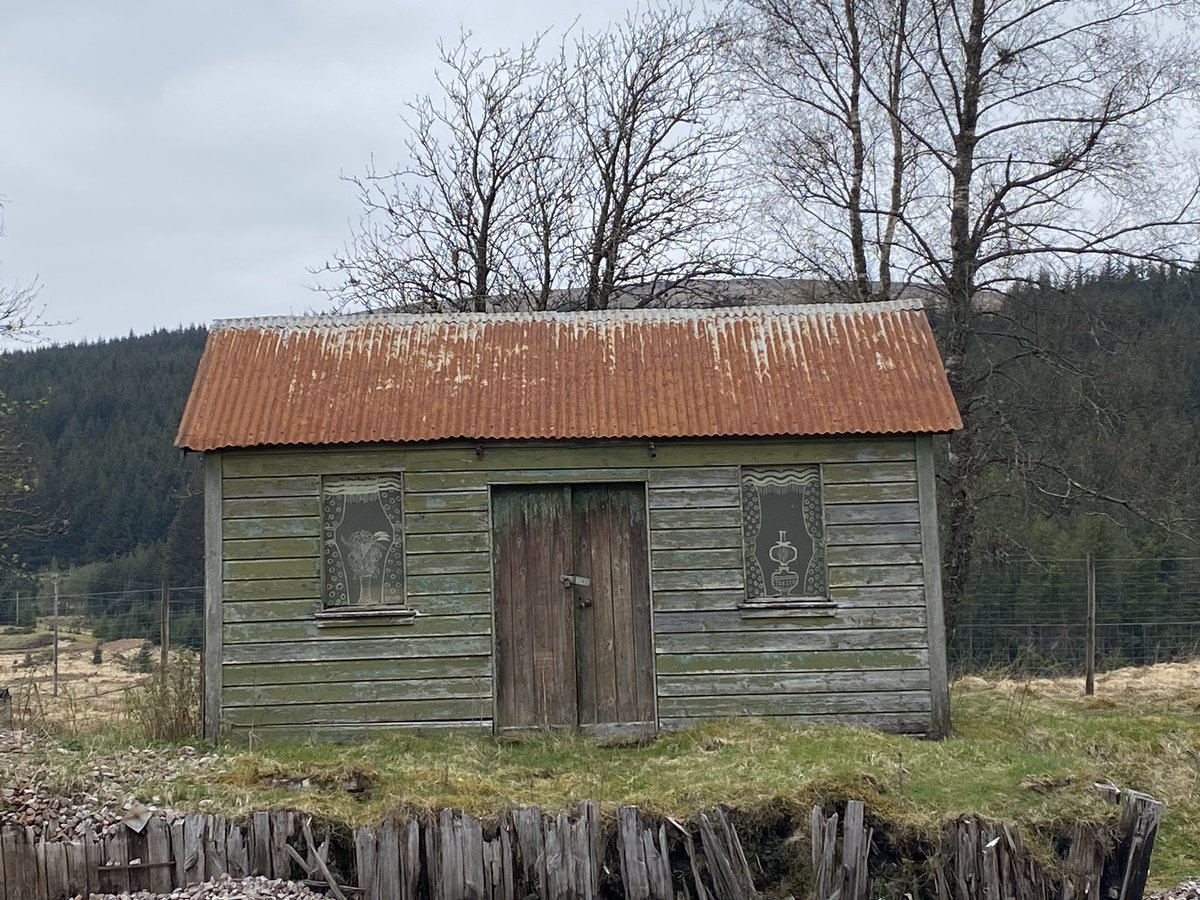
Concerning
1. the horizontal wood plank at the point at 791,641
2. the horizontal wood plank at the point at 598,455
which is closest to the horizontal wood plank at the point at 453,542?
the horizontal wood plank at the point at 598,455

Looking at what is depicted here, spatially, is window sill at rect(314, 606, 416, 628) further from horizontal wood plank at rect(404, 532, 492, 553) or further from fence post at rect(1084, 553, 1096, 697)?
fence post at rect(1084, 553, 1096, 697)

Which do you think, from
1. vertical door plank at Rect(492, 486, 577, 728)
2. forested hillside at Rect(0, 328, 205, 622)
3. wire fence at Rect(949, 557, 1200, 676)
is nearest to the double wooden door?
vertical door plank at Rect(492, 486, 577, 728)

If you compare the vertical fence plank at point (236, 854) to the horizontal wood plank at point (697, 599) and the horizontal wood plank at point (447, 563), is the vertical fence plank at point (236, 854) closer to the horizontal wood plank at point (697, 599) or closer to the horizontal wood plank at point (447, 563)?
the horizontal wood plank at point (447, 563)

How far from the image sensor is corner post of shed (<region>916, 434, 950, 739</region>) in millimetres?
10102

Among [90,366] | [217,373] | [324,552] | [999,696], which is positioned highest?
[90,366]

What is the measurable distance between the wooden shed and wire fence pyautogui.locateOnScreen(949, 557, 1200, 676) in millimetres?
7552

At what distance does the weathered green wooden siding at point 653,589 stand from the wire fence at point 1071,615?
7.41 metres

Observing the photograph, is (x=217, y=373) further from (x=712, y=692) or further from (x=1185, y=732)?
(x=1185, y=732)

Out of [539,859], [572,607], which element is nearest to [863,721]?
[572,607]

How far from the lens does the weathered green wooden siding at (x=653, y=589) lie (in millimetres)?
10094

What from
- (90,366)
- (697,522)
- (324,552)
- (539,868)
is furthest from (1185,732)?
(90,366)

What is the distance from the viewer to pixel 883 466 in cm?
1029

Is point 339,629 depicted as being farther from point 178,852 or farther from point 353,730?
point 178,852

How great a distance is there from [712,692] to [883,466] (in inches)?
102
